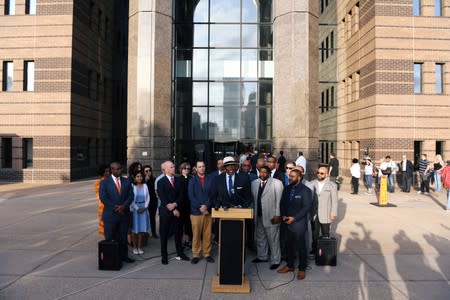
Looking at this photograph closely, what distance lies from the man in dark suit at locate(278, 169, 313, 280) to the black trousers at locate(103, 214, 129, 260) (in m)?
2.86

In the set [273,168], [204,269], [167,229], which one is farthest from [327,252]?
[167,229]

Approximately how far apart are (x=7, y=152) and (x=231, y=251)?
749 inches

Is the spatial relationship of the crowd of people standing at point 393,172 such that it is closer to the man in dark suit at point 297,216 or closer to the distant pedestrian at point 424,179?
the distant pedestrian at point 424,179

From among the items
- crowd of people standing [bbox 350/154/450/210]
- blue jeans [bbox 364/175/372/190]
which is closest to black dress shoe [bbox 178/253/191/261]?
crowd of people standing [bbox 350/154/450/210]

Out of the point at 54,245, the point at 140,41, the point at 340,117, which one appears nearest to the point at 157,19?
the point at 140,41

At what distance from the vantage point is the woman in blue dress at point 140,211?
6809mm

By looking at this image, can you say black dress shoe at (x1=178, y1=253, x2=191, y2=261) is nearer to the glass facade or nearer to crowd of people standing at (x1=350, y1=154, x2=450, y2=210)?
crowd of people standing at (x1=350, y1=154, x2=450, y2=210)

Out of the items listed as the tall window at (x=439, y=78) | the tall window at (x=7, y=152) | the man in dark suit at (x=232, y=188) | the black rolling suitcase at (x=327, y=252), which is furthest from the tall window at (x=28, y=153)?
the tall window at (x=439, y=78)

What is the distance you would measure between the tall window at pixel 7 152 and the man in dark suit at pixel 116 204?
54.7ft

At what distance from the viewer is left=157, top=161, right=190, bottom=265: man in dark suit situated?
6289 mm

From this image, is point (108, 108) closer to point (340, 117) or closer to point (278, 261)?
point (340, 117)

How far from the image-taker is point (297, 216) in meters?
5.65

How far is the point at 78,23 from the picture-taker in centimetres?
1997

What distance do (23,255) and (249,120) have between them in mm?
15248
